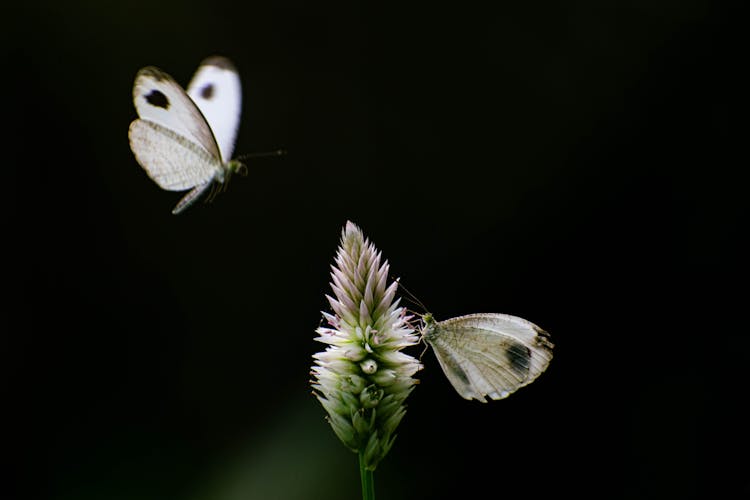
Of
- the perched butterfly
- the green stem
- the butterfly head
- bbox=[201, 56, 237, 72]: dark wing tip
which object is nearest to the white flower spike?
the green stem

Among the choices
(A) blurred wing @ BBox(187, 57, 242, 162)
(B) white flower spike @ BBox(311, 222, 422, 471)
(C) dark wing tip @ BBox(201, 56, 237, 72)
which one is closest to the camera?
(B) white flower spike @ BBox(311, 222, 422, 471)

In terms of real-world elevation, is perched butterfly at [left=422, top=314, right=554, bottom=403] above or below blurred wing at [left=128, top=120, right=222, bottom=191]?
below

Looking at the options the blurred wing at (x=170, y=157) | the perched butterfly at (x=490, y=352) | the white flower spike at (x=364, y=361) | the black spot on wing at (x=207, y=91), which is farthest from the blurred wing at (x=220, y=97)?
the perched butterfly at (x=490, y=352)

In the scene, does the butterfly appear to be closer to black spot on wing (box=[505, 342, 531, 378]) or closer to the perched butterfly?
the perched butterfly

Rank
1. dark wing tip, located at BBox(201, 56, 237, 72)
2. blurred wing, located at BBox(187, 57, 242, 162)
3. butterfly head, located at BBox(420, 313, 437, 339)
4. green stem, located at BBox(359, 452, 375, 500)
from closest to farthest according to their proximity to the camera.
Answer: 1. green stem, located at BBox(359, 452, 375, 500)
2. butterfly head, located at BBox(420, 313, 437, 339)
3. blurred wing, located at BBox(187, 57, 242, 162)
4. dark wing tip, located at BBox(201, 56, 237, 72)

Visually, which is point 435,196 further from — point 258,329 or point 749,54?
point 749,54

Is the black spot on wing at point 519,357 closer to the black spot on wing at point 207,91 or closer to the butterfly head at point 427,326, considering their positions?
the butterfly head at point 427,326

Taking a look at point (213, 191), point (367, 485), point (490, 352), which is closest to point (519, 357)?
point (490, 352)
